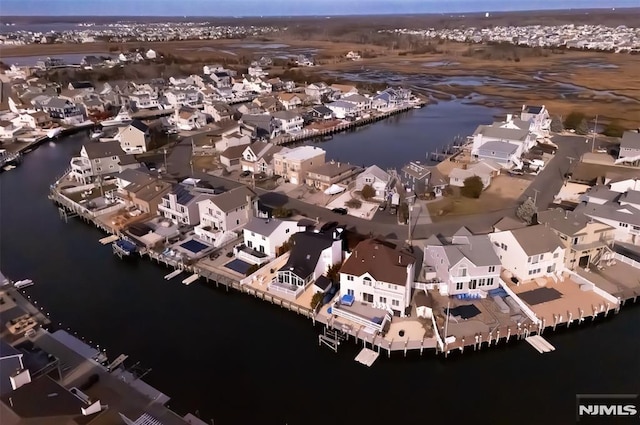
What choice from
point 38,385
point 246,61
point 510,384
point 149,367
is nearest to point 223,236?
point 149,367

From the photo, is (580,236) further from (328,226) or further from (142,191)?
(142,191)

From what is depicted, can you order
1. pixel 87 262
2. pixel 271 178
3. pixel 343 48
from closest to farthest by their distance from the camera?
pixel 87 262, pixel 271 178, pixel 343 48

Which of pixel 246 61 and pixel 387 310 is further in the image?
pixel 246 61

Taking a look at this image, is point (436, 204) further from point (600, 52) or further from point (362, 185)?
point (600, 52)

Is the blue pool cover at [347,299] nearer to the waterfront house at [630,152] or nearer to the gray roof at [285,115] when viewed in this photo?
the waterfront house at [630,152]

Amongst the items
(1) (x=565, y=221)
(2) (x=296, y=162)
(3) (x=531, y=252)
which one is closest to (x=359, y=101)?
(2) (x=296, y=162)

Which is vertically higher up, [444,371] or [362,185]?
[362,185]
